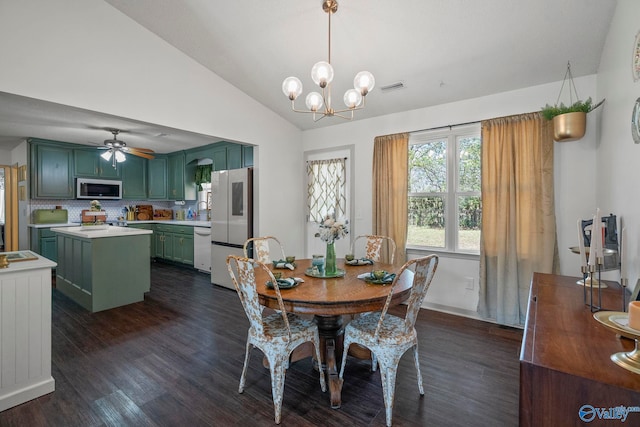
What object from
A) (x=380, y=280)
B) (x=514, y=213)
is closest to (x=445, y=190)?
(x=514, y=213)

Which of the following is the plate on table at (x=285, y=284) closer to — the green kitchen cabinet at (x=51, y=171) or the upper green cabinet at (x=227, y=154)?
the upper green cabinet at (x=227, y=154)

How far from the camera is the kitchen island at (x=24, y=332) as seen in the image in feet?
6.33

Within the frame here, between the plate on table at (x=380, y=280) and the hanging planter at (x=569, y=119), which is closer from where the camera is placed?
the plate on table at (x=380, y=280)

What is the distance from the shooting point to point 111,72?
2.71 metres

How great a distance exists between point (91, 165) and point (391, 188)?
5716mm

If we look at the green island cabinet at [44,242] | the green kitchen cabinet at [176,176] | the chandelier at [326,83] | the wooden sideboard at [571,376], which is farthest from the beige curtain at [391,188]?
the green island cabinet at [44,242]

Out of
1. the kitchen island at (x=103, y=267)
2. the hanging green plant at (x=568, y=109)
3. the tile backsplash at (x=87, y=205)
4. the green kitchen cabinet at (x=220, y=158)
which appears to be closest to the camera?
the hanging green plant at (x=568, y=109)

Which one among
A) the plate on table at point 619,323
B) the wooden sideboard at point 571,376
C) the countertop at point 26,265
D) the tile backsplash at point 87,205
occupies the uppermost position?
the tile backsplash at point 87,205

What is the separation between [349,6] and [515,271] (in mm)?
2903

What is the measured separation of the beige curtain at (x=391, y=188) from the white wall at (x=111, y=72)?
168cm

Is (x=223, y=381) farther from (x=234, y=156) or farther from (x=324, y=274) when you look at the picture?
(x=234, y=156)

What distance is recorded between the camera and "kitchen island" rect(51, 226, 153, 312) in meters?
3.55

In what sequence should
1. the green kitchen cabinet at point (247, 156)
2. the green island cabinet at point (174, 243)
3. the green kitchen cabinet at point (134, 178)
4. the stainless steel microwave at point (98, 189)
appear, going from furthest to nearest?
1. the green kitchen cabinet at point (134, 178)
2. the green island cabinet at point (174, 243)
3. the stainless steel microwave at point (98, 189)
4. the green kitchen cabinet at point (247, 156)

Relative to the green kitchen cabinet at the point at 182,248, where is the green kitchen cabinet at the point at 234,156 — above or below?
above
